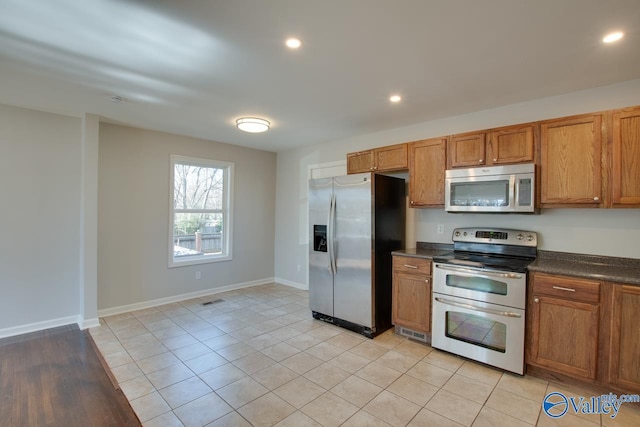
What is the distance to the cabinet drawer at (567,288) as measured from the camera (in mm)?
2271

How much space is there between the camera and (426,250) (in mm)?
3639

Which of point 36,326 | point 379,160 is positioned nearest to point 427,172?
point 379,160

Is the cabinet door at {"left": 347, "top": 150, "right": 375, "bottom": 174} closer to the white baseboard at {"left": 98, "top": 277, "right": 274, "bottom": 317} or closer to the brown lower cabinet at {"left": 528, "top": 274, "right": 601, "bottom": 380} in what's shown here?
the brown lower cabinet at {"left": 528, "top": 274, "right": 601, "bottom": 380}

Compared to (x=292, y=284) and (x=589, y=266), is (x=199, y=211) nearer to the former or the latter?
(x=292, y=284)

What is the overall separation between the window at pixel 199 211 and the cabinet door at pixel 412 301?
305 centimetres

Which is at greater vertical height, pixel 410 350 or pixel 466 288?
pixel 466 288

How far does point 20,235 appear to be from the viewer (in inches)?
135

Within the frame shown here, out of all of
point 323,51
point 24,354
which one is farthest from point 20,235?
point 323,51

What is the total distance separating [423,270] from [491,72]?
1900 millimetres

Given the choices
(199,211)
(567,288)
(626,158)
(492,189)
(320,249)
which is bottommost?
(567,288)

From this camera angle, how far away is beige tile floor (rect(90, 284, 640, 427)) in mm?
2070

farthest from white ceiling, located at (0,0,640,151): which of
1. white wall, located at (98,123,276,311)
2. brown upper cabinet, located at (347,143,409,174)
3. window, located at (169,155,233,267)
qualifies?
window, located at (169,155,233,267)

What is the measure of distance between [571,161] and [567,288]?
1.07 meters

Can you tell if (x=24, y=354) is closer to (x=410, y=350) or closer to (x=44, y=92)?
(x=44, y=92)
